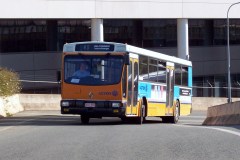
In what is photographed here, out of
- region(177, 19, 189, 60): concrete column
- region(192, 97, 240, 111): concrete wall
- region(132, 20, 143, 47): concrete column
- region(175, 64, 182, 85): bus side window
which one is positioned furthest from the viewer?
region(132, 20, 143, 47): concrete column

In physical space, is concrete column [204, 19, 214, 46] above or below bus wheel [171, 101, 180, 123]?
above

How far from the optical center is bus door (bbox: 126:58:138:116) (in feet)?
81.3

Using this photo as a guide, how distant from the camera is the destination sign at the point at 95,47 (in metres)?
24.5

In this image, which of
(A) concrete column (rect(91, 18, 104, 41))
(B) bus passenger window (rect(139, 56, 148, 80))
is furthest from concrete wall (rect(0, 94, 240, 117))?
(B) bus passenger window (rect(139, 56, 148, 80))

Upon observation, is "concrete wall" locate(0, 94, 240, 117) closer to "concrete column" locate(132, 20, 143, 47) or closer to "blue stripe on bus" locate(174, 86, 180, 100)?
"blue stripe on bus" locate(174, 86, 180, 100)

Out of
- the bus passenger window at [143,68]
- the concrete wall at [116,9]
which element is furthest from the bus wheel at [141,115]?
the concrete wall at [116,9]

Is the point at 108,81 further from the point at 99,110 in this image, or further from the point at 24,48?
the point at 24,48

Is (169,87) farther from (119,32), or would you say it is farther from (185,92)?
(119,32)

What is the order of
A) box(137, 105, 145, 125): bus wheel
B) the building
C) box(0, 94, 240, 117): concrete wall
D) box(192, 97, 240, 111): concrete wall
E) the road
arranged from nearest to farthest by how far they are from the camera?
the road, box(137, 105, 145, 125): bus wheel, box(0, 94, 240, 117): concrete wall, box(192, 97, 240, 111): concrete wall, the building

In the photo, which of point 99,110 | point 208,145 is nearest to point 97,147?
point 208,145

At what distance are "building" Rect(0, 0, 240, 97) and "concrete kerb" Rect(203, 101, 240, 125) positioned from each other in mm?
21721

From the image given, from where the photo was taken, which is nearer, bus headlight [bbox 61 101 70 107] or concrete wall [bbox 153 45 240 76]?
bus headlight [bbox 61 101 70 107]

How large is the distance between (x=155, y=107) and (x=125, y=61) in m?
4.51

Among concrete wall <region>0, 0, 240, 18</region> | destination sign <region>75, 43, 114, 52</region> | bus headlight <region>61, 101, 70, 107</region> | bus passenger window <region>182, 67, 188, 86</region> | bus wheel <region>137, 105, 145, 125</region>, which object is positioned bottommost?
bus wheel <region>137, 105, 145, 125</region>
